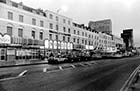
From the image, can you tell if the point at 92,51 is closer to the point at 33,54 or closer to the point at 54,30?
the point at 54,30

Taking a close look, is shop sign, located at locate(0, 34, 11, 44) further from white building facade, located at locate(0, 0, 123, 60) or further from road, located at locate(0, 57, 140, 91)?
road, located at locate(0, 57, 140, 91)

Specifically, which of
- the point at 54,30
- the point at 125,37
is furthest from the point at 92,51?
the point at 125,37

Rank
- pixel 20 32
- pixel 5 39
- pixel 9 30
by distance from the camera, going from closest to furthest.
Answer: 1. pixel 5 39
2. pixel 9 30
3. pixel 20 32

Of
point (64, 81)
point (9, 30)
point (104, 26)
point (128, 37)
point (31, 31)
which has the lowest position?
point (64, 81)

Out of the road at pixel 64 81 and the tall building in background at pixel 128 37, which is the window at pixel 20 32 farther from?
the tall building in background at pixel 128 37

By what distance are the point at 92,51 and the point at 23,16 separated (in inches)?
1297

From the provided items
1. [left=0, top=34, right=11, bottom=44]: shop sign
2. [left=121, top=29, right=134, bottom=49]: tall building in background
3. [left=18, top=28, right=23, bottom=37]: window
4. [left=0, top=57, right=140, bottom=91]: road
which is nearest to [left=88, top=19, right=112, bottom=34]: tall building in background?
[left=121, top=29, right=134, bottom=49]: tall building in background

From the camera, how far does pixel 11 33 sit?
30078mm

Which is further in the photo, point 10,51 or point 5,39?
point 10,51

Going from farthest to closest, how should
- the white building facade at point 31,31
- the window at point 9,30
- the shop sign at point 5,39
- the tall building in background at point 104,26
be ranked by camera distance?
the tall building in background at point 104,26 → the window at point 9,30 → the white building facade at point 31,31 → the shop sign at point 5,39

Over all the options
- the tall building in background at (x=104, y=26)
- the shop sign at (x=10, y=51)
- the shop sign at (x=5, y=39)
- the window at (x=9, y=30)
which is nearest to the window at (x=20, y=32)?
the window at (x=9, y=30)

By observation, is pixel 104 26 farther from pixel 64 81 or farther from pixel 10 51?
pixel 64 81

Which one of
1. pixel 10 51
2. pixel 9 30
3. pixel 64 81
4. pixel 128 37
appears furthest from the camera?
pixel 128 37

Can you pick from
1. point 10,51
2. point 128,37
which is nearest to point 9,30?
point 10,51
